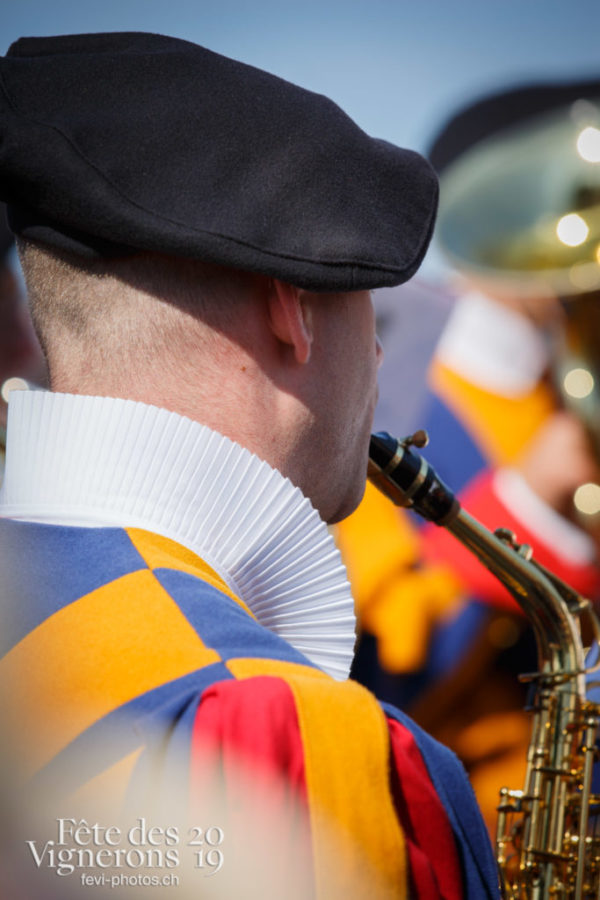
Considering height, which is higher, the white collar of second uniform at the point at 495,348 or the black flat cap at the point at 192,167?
the white collar of second uniform at the point at 495,348

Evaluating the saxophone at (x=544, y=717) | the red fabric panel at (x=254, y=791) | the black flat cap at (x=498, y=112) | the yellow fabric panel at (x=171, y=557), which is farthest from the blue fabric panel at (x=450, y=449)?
the red fabric panel at (x=254, y=791)

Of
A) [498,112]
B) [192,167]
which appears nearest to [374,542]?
[498,112]

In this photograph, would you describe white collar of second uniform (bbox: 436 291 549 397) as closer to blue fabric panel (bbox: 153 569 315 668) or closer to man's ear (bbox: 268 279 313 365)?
man's ear (bbox: 268 279 313 365)

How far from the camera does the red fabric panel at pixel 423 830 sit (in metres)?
0.87

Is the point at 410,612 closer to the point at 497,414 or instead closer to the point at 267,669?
the point at 497,414

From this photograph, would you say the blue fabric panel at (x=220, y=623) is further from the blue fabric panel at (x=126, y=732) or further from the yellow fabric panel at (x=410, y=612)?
the yellow fabric panel at (x=410, y=612)

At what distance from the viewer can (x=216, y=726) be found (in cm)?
83

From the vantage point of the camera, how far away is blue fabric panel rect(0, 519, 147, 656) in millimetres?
951

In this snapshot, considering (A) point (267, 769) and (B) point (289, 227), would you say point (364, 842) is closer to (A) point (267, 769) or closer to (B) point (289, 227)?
(A) point (267, 769)

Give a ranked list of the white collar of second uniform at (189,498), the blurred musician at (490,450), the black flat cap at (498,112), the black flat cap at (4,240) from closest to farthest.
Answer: the white collar of second uniform at (189,498), the black flat cap at (4,240), the blurred musician at (490,450), the black flat cap at (498,112)

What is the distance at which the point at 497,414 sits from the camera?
374 centimetres

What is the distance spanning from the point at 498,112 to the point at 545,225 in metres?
0.67

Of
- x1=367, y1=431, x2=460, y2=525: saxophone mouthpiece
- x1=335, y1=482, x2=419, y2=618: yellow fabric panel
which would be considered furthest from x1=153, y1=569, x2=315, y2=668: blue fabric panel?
x1=335, y1=482, x2=419, y2=618: yellow fabric panel

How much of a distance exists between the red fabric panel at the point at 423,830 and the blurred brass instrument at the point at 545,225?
2891 millimetres
